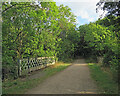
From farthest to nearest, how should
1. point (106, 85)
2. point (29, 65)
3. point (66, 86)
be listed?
point (29, 65)
point (66, 86)
point (106, 85)

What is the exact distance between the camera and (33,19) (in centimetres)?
1085

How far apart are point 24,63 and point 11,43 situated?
7.21 feet

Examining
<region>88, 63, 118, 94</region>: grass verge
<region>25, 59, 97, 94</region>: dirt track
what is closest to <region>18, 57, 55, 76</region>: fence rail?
<region>25, 59, 97, 94</region>: dirt track

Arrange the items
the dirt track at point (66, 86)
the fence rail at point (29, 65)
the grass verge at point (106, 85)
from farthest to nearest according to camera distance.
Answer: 1. the fence rail at point (29, 65)
2. the dirt track at point (66, 86)
3. the grass verge at point (106, 85)

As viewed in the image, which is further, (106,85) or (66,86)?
(66,86)

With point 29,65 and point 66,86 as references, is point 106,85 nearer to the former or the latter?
point 66,86

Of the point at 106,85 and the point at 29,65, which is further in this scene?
the point at 29,65

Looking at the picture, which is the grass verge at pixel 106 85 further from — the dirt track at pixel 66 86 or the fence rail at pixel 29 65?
the fence rail at pixel 29 65

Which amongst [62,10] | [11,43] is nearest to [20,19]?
[11,43]

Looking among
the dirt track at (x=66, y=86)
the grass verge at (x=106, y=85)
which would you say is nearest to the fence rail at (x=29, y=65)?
the dirt track at (x=66, y=86)

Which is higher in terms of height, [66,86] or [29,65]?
[29,65]

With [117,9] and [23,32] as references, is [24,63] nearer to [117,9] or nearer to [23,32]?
[23,32]

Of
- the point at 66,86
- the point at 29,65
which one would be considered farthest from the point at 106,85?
the point at 29,65

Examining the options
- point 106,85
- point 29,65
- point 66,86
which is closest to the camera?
point 106,85
